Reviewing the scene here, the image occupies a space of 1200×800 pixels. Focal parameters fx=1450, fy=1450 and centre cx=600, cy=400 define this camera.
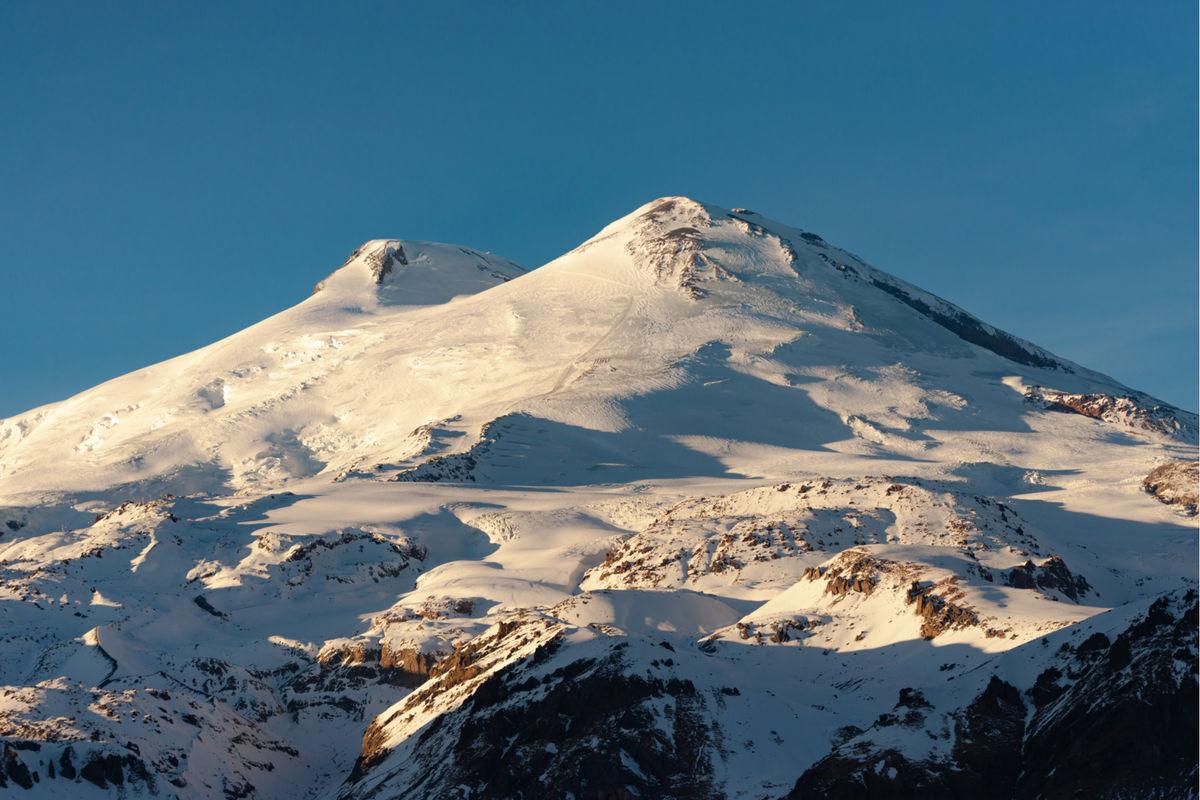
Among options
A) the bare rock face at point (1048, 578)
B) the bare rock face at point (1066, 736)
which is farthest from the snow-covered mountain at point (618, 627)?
the bare rock face at point (1048, 578)

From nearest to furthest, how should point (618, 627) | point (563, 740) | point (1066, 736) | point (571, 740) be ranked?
point (1066, 736), point (571, 740), point (563, 740), point (618, 627)

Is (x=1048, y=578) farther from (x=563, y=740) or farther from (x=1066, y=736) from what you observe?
(x=1066, y=736)

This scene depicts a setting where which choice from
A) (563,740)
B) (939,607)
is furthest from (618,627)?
(563,740)

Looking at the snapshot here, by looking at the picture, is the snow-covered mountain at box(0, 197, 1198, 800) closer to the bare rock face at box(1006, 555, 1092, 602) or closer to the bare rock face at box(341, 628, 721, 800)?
the bare rock face at box(341, 628, 721, 800)

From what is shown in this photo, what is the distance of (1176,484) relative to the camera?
162 meters

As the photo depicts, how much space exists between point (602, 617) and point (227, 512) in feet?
233

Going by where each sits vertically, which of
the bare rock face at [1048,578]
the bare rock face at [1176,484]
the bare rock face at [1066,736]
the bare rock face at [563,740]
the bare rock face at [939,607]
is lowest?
the bare rock face at [563,740]

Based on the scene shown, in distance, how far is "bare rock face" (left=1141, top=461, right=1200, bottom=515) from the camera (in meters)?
156

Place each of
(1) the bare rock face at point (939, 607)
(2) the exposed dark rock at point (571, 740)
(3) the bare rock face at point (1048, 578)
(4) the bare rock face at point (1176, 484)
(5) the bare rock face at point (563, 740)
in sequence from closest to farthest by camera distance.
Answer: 1. (2) the exposed dark rock at point (571, 740)
2. (5) the bare rock face at point (563, 740)
3. (1) the bare rock face at point (939, 607)
4. (3) the bare rock face at point (1048, 578)
5. (4) the bare rock face at point (1176, 484)

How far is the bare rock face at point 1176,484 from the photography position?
156 m

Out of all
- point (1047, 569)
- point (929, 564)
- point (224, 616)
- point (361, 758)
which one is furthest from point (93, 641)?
point (1047, 569)

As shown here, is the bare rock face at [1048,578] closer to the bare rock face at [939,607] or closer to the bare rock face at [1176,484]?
the bare rock face at [939,607]

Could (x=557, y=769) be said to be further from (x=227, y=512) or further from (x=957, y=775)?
(x=227, y=512)

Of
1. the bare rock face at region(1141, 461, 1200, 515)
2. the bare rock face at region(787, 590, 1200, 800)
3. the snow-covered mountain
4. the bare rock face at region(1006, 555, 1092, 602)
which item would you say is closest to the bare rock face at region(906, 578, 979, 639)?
the snow-covered mountain
